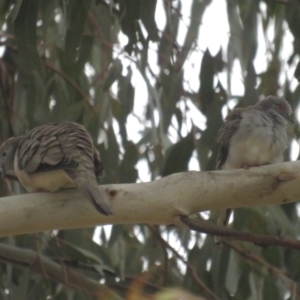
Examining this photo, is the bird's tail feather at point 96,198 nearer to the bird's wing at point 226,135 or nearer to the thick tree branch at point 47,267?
the thick tree branch at point 47,267

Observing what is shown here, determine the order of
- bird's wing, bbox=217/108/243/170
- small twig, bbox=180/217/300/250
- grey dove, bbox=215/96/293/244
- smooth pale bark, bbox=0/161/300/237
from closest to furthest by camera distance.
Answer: small twig, bbox=180/217/300/250 < smooth pale bark, bbox=0/161/300/237 < grey dove, bbox=215/96/293/244 < bird's wing, bbox=217/108/243/170

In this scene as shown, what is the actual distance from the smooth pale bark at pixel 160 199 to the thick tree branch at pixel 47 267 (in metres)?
1.04

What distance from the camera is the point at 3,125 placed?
173 inches

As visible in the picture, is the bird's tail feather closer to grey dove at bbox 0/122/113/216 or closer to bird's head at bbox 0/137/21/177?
grey dove at bbox 0/122/113/216

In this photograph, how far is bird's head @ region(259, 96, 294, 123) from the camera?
4.29 m

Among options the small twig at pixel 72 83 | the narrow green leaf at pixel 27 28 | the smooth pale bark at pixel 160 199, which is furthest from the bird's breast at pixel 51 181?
the small twig at pixel 72 83

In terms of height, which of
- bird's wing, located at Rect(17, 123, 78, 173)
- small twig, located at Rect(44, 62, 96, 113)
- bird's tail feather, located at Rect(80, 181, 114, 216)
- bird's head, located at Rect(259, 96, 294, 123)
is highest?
small twig, located at Rect(44, 62, 96, 113)

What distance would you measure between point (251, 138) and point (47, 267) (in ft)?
4.24

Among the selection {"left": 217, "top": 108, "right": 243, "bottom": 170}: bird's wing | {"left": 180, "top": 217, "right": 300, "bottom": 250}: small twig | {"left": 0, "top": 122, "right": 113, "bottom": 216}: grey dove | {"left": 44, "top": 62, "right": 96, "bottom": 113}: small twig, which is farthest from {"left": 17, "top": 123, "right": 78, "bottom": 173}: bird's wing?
{"left": 44, "top": 62, "right": 96, "bottom": 113}: small twig

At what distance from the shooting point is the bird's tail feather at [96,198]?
2533mm

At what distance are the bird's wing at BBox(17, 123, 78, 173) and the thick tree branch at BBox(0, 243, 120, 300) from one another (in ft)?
2.12

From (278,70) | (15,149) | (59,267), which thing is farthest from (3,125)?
(278,70)

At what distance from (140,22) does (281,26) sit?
1.32 metres

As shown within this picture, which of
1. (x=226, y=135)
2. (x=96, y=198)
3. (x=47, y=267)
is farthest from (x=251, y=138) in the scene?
(x=96, y=198)
